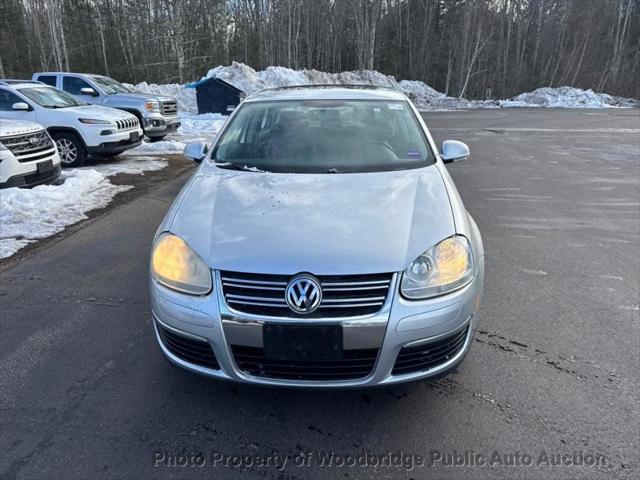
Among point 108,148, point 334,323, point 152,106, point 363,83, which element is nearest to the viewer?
point 334,323

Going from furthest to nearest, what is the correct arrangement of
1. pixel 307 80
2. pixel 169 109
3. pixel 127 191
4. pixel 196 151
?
1. pixel 307 80
2. pixel 169 109
3. pixel 127 191
4. pixel 196 151

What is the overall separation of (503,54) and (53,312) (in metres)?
48.8

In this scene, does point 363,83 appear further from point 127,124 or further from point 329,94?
point 329,94

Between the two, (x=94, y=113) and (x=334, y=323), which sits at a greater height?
(x=94, y=113)

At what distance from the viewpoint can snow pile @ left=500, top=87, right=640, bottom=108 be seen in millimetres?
32000

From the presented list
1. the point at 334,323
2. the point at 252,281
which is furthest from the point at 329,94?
the point at 334,323

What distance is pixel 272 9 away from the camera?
37656 mm

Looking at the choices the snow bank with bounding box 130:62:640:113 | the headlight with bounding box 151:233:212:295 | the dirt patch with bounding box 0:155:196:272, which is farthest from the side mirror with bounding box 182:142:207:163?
the snow bank with bounding box 130:62:640:113

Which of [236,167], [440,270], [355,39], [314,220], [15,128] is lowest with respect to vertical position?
[440,270]

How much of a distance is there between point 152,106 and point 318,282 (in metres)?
11.9

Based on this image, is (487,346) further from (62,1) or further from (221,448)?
(62,1)

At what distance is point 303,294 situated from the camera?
6.80ft

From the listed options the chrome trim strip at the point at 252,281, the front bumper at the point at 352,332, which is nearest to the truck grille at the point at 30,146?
the front bumper at the point at 352,332

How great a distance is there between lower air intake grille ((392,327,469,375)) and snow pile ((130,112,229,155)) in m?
7.57
